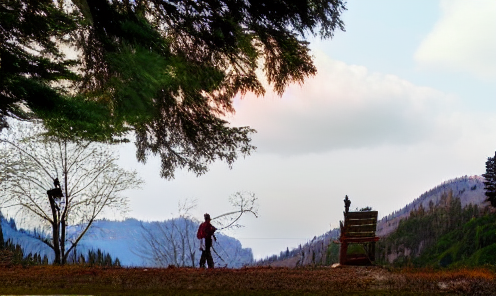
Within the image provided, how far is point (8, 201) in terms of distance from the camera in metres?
19.0

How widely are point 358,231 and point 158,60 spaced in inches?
275

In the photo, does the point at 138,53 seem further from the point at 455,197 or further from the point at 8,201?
the point at 455,197

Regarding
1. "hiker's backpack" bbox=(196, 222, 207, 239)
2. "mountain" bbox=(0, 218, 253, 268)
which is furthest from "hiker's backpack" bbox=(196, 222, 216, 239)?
"mountain" bbox=(0, 218, 253, 268)

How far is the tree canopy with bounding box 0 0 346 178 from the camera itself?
13.2 meters

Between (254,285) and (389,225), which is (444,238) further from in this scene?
(254,285)

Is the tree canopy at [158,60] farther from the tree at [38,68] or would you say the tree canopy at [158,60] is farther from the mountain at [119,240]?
the mountain at [119,240]

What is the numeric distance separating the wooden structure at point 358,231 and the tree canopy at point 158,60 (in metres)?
4.13

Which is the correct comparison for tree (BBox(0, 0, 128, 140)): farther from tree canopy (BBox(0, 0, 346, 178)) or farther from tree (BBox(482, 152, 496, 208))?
tree (BBox(482, 152, 496, 208))

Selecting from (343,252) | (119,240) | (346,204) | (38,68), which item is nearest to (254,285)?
(343,252)

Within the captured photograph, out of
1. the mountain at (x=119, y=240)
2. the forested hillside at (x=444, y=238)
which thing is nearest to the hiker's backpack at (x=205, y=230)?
the mountain at (x=119, y=240)

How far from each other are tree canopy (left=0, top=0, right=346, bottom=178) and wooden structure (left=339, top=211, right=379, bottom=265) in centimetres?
413

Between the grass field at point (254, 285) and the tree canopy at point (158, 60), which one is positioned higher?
the tree canopy at point (158, 60)

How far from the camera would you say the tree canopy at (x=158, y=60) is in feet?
Answer: 43.2

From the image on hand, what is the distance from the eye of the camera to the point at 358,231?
14.8 m
